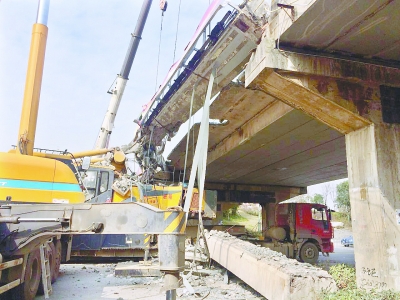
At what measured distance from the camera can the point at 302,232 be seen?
1521 cm

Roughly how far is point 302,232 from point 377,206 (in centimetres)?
1080

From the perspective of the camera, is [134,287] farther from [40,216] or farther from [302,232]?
[302,232]

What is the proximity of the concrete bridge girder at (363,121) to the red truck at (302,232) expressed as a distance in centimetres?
1026

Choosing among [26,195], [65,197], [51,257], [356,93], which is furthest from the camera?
[51,257]

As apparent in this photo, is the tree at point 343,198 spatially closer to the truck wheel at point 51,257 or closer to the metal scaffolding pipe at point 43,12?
the truck wheel at point 51,257

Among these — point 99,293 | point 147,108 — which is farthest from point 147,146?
point 99,293

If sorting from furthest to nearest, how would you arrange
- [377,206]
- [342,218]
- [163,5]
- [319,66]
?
[342,218]
[163,5]
[319,66]
[377,206]

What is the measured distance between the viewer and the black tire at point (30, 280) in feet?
18.5

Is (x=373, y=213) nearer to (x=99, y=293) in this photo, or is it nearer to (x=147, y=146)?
(x=99, y=293)

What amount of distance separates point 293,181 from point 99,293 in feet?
45.1

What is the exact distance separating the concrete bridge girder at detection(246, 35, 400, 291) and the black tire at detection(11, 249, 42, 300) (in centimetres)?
450

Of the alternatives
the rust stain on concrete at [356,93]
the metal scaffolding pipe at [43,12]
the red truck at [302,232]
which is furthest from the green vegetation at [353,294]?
the red truck at [302,232]

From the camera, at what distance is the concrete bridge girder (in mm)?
4871

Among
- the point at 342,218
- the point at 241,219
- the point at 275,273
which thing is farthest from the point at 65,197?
the point at 342,218
